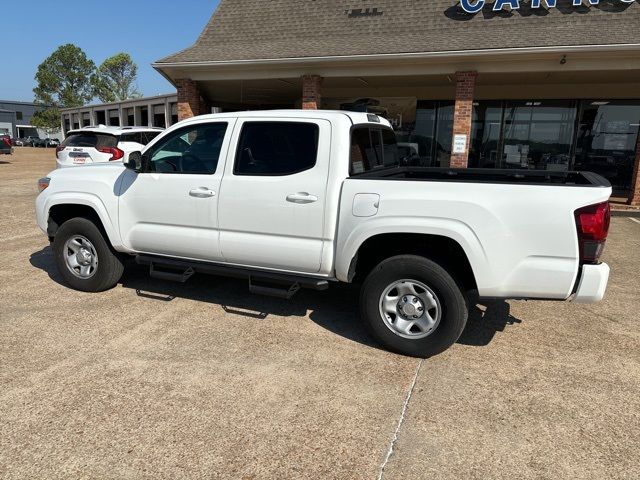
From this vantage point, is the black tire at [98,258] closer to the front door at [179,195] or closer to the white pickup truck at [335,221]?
the white pickup truck at [335,221]

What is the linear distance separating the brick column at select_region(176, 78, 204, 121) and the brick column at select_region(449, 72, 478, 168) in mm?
7172

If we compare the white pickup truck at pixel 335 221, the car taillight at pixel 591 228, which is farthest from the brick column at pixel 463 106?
the car taillight at pixel 591 228

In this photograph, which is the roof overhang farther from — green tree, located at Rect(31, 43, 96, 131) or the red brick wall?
green tree, located at Rect(31, 43, 96, 131)

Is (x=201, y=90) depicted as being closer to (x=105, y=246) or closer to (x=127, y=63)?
(x=105, y=246)

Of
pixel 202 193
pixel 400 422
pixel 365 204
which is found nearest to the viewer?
pixel 400 422

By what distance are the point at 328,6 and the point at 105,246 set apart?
11.4m

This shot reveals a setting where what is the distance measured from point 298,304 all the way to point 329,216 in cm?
144

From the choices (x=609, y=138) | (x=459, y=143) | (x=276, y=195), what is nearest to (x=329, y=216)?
(x=276, y=195)

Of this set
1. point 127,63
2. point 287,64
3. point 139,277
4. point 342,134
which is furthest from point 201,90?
point 127,63

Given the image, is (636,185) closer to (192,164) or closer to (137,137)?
(192,164)

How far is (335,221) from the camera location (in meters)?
3.99

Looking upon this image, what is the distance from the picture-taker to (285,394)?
3.32 meters

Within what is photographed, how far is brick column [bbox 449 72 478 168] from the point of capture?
37.5ft

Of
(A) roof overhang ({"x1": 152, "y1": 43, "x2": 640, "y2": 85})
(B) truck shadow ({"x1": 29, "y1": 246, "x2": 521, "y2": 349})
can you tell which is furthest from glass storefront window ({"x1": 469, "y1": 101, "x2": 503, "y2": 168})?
(B) truck shadow ({"x1": 29, "y1": 246, "x2": 521, "y2": 349})
